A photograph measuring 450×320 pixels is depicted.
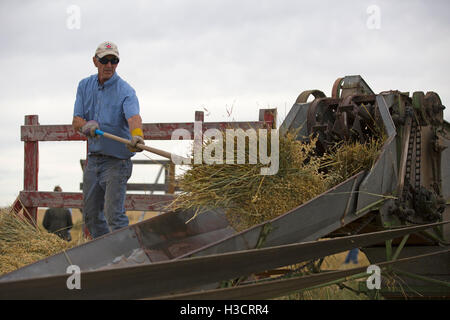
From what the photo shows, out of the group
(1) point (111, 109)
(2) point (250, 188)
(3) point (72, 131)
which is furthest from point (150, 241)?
(3) point (72, 131)

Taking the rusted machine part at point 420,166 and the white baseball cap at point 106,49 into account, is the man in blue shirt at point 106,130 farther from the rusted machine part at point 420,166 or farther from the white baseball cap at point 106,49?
the rusted machine part at point 420,166

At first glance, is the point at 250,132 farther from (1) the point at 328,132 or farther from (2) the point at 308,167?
(1) the point at 328,132

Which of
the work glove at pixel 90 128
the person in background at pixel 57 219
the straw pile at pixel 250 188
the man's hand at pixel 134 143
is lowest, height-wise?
the person in background at pixel 57 219

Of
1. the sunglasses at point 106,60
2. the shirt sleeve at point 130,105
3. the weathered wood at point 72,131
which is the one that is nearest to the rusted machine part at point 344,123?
the weathered wood at point 72,131

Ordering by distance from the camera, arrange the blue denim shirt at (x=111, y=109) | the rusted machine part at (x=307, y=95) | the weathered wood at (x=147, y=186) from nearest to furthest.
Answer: the blue denim shirt at (x=111, y=109) < the rusted machine part at (x=307, y=95) < the weathered wood at (x=147, y=186)

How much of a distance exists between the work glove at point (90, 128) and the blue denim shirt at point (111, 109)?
0.12 m

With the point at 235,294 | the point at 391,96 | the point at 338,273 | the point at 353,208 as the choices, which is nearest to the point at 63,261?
the point at 235,294

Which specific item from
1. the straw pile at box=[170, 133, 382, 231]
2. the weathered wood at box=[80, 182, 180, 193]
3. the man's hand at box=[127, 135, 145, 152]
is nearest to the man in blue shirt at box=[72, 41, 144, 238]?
the man's hand at box=[127, 135, 145, 152]

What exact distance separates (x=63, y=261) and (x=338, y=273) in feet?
5.74

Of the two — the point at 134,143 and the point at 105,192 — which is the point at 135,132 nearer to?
the point at 134,143

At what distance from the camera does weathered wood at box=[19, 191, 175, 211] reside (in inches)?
269

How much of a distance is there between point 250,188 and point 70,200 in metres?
3.79

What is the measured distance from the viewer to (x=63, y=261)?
381 cm

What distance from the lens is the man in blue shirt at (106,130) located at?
5.08m
